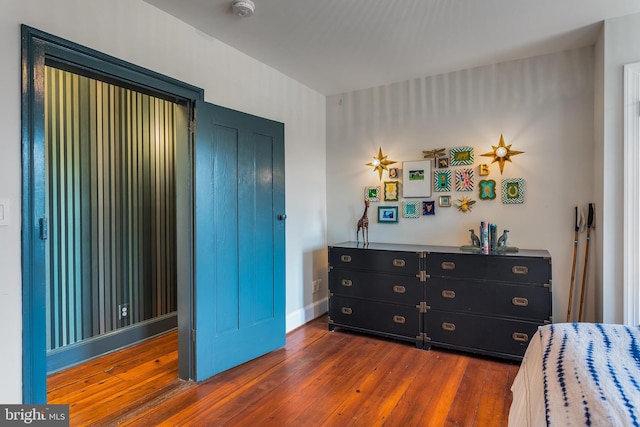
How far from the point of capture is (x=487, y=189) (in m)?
3.22

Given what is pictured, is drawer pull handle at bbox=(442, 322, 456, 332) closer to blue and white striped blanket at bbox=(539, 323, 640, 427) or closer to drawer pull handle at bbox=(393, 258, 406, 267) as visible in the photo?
drawer pull handle at bbox=(393, 258, 406, 267)

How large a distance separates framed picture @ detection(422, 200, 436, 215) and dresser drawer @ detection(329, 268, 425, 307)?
759 mm

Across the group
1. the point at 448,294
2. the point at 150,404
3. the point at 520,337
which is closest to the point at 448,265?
the point at 448,294

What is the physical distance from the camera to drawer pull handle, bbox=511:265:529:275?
268 centimetres

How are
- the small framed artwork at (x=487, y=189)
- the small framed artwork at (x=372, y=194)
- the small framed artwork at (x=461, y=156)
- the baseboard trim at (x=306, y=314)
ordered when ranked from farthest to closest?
the small framed artwork at (x=372, y=194) < the baseboard trim at (x=306, y=314) < the small framed artwork at (x=461, y=156) < the small framed artwork at (x=487, y=189)

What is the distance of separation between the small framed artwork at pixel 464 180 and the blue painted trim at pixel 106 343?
121 inches

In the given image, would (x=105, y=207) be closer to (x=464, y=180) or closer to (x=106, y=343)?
(x=106, y=343)

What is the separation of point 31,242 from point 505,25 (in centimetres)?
318

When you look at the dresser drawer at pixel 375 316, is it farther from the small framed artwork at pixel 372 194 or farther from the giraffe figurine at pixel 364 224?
the small framed artwork at pixel 372 194

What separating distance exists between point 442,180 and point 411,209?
42 cm

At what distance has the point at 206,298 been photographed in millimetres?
2484

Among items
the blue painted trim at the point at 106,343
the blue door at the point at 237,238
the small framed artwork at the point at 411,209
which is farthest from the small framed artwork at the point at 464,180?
the blue painted trim at the point at 106,343

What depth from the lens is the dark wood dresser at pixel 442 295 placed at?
2.69 metres

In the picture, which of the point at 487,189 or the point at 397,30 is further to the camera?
the point at 487,189
